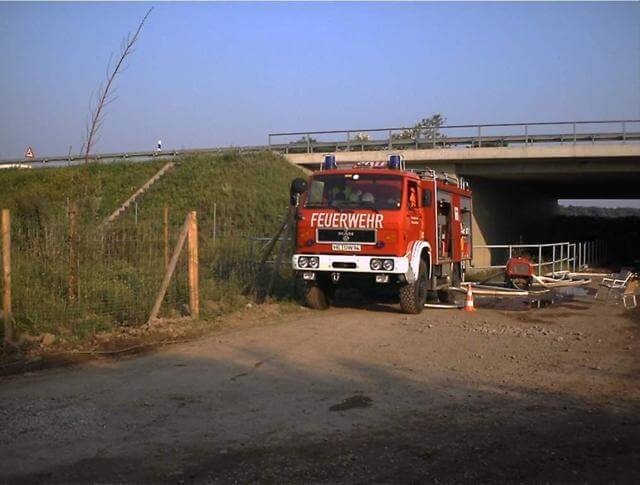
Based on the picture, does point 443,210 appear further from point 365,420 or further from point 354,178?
point 365,420

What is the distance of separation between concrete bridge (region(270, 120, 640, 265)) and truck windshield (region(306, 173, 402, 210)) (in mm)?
16964

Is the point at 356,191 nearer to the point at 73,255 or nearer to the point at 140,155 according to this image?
the point at 73,255

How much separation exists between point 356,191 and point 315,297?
2.47 metres

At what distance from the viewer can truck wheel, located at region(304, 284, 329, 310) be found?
14469 millimetres

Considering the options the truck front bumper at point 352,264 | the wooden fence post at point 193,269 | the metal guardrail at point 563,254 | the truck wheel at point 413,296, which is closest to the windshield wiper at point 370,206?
the truck front bumper at point 352,264

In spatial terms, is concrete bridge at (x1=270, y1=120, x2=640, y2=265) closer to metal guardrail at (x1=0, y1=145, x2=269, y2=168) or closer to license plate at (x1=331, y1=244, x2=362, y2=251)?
metal guardrail at (x1=0, y1=145, x2=269, y2=168)

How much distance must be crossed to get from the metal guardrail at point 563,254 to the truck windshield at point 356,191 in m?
9.46

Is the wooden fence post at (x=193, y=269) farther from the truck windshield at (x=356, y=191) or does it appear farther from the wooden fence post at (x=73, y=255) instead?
the truck windshield at (x=356, y=191)

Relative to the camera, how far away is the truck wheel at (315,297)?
14.5 m

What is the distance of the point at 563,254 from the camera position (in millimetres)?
28203

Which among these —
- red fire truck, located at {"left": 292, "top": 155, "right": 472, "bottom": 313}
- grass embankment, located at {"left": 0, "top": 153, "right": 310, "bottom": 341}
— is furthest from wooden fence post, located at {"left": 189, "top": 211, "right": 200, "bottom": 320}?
red fire truck, located at {"left": 292, "top": 155, "right": 472, "bottom": 313}

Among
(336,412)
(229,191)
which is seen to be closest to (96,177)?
(229,191)

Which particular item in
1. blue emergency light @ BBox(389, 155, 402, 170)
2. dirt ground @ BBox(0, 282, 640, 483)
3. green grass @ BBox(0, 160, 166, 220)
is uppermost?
green grass @ BBox(0, 160, 166, 220)

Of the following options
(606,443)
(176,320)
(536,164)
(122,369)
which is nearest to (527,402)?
(606,443)
